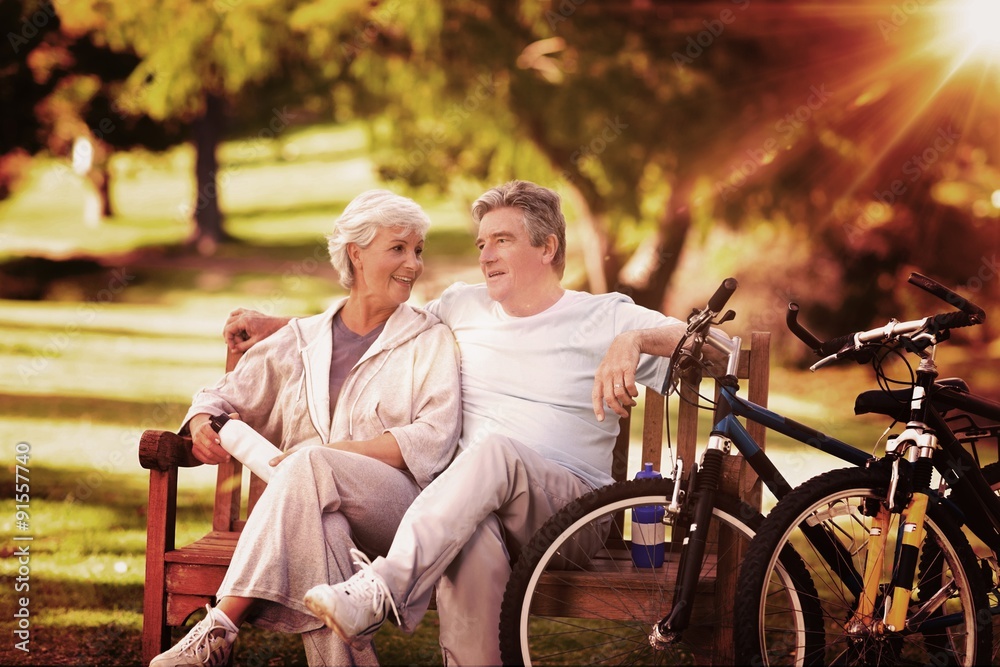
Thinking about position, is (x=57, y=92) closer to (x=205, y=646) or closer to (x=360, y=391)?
(x=360, y=391)

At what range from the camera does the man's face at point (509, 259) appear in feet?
13.2

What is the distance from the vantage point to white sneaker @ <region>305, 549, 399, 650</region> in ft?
10.1

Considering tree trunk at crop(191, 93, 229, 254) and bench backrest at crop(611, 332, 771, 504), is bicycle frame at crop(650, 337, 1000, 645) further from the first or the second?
tree trunk at crop(191, 93, 229, 254)

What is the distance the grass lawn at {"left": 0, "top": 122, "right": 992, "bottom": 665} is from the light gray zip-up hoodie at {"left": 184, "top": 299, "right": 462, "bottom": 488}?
39.0 inches

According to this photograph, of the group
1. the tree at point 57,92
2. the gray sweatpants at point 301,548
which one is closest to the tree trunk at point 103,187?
the tree at point 57,92

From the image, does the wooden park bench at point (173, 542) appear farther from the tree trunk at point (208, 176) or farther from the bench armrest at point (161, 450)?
the tree trunk at point (208, 176)

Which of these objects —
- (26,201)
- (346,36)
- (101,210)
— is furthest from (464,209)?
(26,201)

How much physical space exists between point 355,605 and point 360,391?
99 centimetres

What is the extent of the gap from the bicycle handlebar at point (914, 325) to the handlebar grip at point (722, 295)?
0.59ft

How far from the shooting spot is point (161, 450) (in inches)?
→ 146

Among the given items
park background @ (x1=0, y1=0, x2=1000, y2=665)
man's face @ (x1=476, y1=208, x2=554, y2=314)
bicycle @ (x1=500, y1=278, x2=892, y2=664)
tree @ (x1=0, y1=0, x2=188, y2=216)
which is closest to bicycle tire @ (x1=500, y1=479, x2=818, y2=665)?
bicycle @ (x1=500, y1=278, x2=892, y2=664)

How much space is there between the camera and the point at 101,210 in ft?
95.9

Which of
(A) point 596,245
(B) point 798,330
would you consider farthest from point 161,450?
(A) point 596,245

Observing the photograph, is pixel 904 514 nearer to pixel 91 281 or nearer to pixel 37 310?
pixel 37 310
